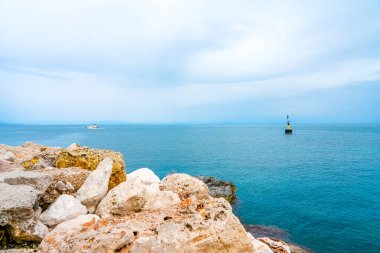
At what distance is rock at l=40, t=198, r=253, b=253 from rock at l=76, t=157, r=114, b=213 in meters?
1.77

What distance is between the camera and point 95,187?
11.9m

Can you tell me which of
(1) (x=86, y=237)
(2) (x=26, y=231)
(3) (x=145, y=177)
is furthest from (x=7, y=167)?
(1) (x=86, y=237)

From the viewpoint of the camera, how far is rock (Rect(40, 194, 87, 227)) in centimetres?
1028

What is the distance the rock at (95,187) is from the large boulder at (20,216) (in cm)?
224

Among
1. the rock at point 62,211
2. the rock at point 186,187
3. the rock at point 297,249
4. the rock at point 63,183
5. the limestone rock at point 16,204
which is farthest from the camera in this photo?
the rock at point 297,249

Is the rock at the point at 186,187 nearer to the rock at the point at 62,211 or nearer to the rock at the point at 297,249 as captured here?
the rock at the point at 62,211

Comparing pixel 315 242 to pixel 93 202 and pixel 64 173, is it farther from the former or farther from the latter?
pixel 64 173

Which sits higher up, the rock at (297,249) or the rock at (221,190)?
the rock at (221,190)

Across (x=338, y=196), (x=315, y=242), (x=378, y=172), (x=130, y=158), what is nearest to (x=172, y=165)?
(x=130, y=158)

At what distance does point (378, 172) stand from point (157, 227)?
2111 inches

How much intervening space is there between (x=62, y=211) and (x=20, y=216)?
193 cm

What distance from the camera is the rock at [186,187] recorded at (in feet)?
42.2

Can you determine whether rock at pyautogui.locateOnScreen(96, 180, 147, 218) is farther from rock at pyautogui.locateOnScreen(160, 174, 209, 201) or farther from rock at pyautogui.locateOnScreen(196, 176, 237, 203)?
rock at pyautogui.locateOnScreen(196, 176, 237, 203)

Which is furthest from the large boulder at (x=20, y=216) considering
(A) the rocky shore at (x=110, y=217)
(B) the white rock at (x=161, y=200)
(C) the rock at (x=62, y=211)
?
(B) the white rock at (x=161, y=200)
